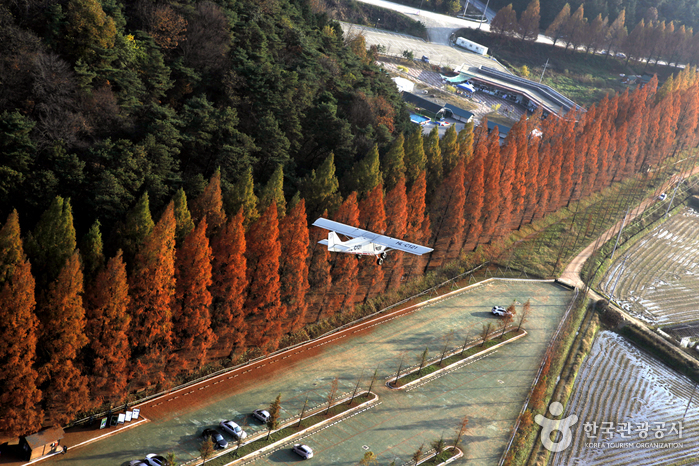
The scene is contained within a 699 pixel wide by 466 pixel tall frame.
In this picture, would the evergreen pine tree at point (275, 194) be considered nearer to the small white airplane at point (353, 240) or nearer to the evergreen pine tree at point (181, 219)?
the small white airplane at point (353, 240)

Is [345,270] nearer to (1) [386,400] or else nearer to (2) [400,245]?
(2) [400,245]

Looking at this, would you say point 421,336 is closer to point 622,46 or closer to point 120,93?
point 120,93

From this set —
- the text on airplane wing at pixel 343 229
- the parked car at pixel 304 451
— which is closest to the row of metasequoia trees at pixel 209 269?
the text on airplane wing at pixel 343 229

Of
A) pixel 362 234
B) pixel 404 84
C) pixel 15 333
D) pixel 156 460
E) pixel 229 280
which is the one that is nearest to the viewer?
pixel 15 333

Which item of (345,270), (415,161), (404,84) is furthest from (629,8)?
(345,270)

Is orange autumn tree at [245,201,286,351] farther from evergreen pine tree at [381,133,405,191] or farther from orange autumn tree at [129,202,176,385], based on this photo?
evergreen pine tree at [381,133,405,191]

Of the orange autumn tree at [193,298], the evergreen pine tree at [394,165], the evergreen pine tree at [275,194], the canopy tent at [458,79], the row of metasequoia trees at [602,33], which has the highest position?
the row of metasequoia trees at [602,33]

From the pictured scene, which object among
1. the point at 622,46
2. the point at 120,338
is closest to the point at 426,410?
the point at 120,338
